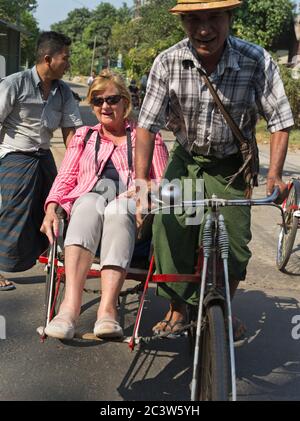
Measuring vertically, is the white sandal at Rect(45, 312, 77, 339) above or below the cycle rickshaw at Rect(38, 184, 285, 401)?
below

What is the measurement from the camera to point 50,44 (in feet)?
13.9

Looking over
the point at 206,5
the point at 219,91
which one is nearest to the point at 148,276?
the point at 219,91

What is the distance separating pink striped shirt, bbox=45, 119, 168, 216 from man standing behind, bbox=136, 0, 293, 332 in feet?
1.01

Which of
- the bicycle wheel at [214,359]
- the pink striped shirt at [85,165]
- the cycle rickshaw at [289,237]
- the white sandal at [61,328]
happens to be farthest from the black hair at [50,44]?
the bicycle wheel at [214,359]

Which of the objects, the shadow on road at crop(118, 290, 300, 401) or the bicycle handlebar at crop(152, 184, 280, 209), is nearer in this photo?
the bicycle handlebar at crop(152, 184, 280, 209)

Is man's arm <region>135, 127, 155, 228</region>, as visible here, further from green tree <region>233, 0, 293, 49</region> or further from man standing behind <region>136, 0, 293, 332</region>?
green tree <region>233, 0, 293, 49</region>

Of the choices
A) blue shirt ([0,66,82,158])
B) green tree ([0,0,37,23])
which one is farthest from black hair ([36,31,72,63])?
green tree ([0,0,37,23])

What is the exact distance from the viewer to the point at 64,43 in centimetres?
431

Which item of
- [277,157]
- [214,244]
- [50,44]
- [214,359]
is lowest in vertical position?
[214,359]

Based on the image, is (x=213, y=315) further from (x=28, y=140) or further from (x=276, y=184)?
(x=28, y=140)

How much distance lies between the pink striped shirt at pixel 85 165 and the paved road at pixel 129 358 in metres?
0.90

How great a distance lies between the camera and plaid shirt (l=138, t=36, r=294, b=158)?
3.02 meters

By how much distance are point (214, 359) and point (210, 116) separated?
1310 millimetres
